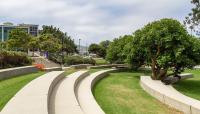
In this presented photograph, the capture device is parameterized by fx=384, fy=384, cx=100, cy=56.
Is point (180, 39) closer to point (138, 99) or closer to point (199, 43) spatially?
point (199, 43)

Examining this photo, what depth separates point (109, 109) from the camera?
13.2 metres

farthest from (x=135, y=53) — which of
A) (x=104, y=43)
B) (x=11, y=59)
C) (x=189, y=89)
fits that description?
(x=104, y=43)

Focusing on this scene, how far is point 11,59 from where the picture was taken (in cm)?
2808

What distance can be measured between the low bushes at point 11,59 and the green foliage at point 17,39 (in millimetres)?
39086

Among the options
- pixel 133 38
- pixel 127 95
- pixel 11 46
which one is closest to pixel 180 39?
pixel 133 38

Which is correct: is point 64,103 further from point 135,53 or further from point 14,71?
A: point 135,53

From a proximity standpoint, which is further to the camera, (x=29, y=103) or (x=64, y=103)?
(x=64, y=103)

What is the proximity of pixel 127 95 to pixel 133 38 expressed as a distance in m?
9.60

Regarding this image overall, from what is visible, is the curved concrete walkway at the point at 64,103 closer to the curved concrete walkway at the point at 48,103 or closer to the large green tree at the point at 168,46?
the curved concrete walkway at the point at 48,103

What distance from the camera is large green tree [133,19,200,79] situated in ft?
75.9

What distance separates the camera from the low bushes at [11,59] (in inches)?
1049

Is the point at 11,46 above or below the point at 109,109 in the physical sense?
above

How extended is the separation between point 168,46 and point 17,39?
167 feet

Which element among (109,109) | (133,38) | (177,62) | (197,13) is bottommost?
(109,109)
